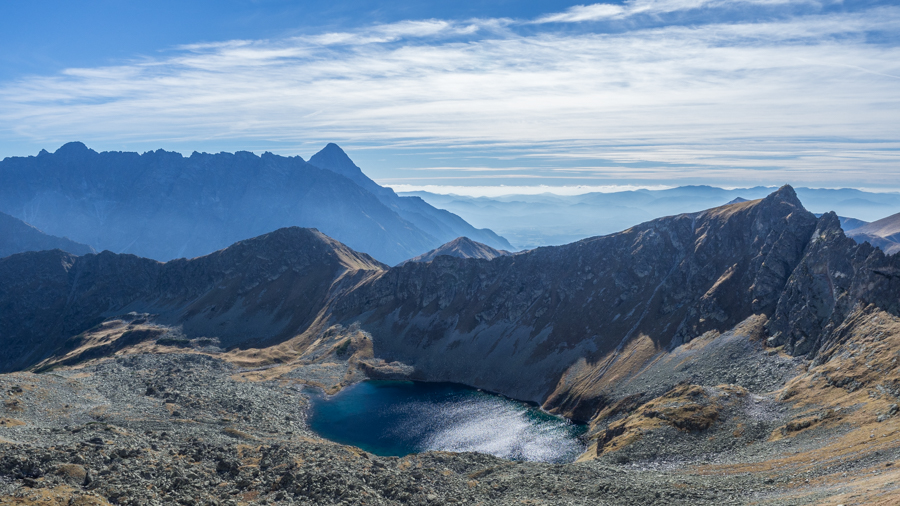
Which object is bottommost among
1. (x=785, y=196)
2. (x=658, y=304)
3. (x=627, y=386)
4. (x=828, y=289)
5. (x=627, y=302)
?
(x=627, y=386)

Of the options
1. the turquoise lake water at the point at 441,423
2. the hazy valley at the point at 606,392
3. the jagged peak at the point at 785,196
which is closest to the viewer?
the hazy valley at the point at 606,392

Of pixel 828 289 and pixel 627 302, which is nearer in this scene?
pixel 828 289

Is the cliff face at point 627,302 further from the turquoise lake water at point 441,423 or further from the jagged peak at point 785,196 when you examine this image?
the turquoise lake water at point 441,423

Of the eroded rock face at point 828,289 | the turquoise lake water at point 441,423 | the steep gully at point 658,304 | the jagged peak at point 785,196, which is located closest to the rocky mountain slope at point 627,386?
the eroded rock face at point 828,289

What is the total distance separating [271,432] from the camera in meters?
101

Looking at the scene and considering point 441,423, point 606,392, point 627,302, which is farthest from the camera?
point 627,302

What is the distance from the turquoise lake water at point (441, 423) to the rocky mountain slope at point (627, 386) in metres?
7.79

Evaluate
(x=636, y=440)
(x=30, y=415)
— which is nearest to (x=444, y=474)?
(x=636, y=440)

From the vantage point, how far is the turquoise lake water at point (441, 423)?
11525cm

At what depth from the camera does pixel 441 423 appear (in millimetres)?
131375

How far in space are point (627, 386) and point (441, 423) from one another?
51065mm

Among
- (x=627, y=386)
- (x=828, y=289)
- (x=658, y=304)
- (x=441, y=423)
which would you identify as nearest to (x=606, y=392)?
(x=627, y=386)

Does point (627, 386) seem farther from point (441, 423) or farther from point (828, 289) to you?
point (828, 289)

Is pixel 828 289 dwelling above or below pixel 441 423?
above
